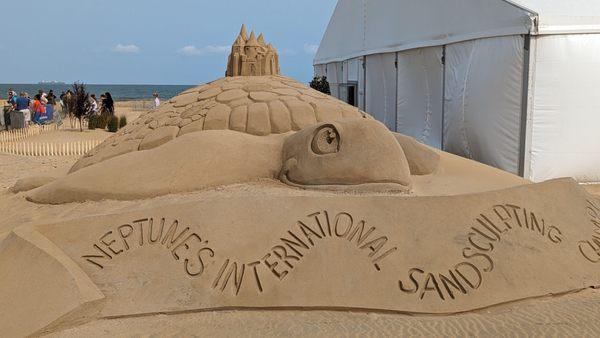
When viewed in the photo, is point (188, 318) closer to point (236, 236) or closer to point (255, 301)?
point (255, 301)

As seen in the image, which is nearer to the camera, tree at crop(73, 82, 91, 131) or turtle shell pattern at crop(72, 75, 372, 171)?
turtle shell pattern at crop(72, 75, 372, 171)

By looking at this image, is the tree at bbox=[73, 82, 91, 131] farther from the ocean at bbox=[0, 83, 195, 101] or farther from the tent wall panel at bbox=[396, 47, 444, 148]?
the ocean at bbox=[0, 83, 195, 101]

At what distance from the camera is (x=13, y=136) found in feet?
42.9

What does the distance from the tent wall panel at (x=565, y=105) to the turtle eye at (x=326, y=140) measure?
15.0 ft

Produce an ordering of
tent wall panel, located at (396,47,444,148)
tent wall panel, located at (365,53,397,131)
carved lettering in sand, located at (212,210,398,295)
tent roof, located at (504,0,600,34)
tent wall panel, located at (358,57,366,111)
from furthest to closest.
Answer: tent wall panel, located at (358,57,366,111)
tent wall panel, located at (365,53,397,131)
tent wall panel, located at (396,47,444,148)
tent roof, located at (504,0,600,34)
carved lettering in sand, located at (212,210,398,295)

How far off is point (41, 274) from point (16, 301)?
19 cm

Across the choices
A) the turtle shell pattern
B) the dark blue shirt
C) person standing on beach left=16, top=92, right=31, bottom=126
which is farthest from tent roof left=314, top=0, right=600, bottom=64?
the dark blue shirt

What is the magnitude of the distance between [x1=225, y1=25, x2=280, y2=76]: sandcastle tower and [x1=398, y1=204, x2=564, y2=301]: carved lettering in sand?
322 centimetres

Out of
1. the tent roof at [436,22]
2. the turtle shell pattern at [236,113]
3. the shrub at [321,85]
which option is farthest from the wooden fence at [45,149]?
the tent roof at [436,22]

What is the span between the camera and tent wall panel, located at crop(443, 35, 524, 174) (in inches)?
299

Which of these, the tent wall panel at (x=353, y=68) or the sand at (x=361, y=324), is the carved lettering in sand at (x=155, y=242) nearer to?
the sand at (x=361, y=324)

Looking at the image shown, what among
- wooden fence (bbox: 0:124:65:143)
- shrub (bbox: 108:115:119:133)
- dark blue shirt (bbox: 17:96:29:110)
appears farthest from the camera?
shrub (bbox: 108:115:119:133)

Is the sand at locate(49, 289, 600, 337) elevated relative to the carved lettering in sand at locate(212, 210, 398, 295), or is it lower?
lower

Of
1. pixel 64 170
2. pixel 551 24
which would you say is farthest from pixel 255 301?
pixel 551 24
